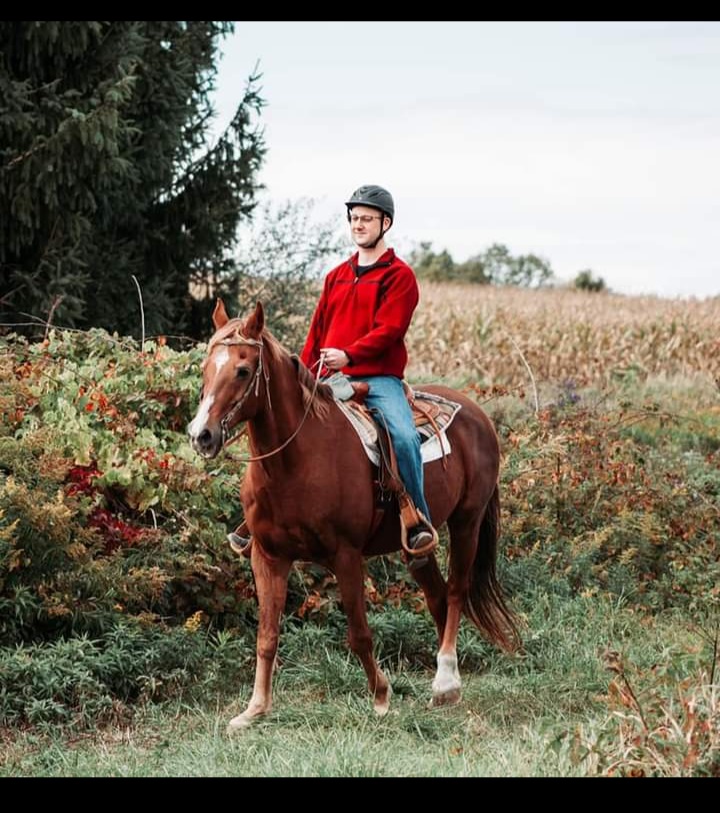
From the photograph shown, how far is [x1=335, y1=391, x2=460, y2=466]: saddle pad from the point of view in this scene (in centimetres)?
661

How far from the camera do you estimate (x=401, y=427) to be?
22.2ft

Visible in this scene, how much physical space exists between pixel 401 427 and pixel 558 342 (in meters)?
15.3

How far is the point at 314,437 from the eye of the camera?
6324mm

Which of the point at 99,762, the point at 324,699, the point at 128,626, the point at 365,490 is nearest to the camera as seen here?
the point at 99,762

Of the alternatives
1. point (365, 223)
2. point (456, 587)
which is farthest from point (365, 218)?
point (456, 587)

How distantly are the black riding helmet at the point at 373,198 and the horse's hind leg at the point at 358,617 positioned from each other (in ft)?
6.24

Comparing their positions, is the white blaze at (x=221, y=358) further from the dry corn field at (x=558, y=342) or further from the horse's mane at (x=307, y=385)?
the dry corn field at (x=558, y=342)

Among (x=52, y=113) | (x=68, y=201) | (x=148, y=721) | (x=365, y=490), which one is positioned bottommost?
(x=148, y=721)

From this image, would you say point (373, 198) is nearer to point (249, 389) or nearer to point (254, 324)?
point (254, 324)

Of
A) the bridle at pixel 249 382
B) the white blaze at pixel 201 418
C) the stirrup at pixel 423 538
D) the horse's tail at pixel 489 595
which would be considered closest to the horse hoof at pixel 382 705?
the stirrup at pixel 423 538

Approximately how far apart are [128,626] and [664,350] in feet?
52.3

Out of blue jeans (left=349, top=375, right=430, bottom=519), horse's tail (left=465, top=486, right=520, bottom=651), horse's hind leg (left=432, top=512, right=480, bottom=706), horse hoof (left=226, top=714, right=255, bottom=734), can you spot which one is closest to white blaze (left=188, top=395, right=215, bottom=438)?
blue jeans (left=349, top=375, right=430, bottom=519)
